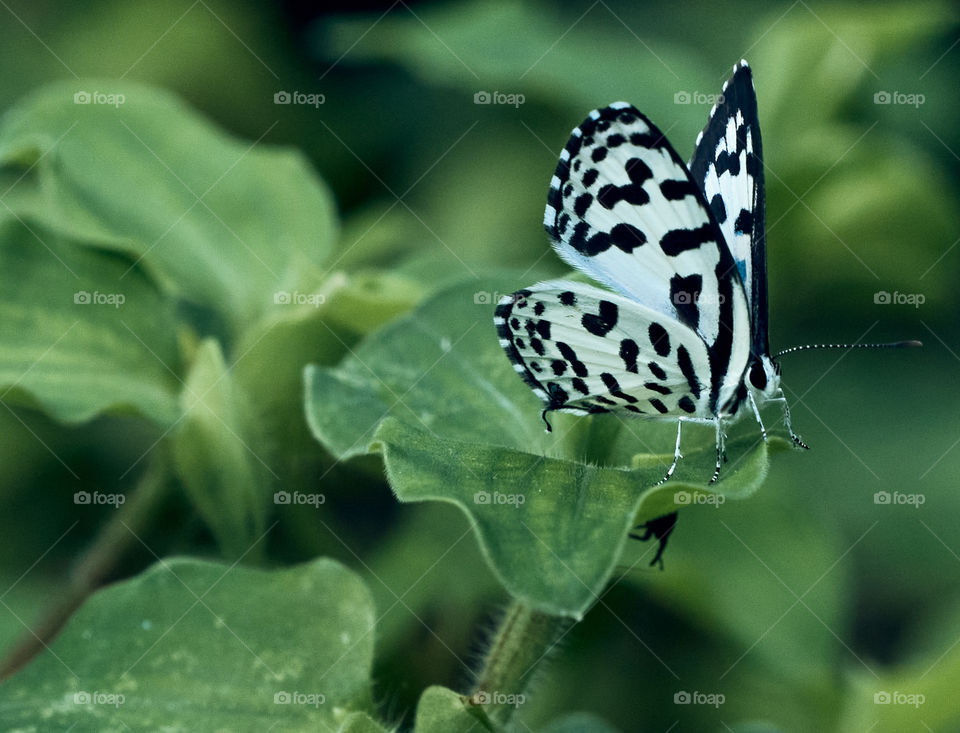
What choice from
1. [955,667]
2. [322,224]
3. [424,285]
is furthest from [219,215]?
[955,667]

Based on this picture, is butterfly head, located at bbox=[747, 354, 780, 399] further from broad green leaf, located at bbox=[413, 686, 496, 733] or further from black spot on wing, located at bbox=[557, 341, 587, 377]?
broad green leaf, located at bbox=[413, 686, 496, 733]

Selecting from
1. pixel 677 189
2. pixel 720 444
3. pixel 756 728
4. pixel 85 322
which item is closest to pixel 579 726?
pixel 756 728

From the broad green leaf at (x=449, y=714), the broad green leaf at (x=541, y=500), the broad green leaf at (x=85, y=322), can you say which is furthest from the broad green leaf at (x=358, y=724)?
the broad green leaf at (x=85, y=322)

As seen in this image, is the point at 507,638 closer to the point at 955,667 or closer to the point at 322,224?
the point at 955,667

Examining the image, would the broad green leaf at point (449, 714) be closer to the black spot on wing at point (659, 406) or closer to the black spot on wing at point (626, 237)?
the black spot on wing at point (659, 406)

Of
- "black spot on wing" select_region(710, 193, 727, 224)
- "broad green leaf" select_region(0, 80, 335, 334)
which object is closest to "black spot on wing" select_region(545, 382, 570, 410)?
"black spot on wing" select_region(710, 193, 727, 224)

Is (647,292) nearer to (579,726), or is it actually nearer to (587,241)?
(587,241)
